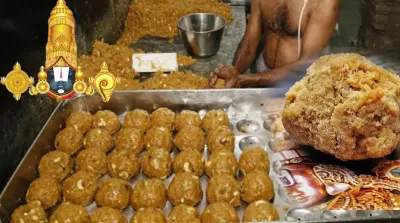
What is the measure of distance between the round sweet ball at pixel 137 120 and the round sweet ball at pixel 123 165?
0.28 metres

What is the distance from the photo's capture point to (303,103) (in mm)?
2084

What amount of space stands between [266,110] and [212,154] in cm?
58

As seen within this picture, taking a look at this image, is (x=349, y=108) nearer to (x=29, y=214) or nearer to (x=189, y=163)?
(x=189, y=163)

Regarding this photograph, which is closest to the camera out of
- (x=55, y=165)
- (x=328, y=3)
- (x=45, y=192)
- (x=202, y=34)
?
(x=45, y=192)

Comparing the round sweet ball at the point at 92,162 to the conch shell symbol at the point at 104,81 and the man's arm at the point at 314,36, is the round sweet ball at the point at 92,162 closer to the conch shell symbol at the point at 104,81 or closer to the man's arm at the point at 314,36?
the conch shell symbol at the point at 104,81

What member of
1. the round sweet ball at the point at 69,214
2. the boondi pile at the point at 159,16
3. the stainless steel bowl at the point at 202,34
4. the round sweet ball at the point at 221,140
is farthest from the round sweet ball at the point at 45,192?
the boondi pile at the point at 159,16

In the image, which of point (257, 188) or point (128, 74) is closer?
point (257, 188)

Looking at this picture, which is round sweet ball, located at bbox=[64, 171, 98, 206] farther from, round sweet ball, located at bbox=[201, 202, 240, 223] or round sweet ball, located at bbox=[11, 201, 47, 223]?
round sweet ball, located at bbox=[201, 202, 240, 223]

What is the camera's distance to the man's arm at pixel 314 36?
3293 mm

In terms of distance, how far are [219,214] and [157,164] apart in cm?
50

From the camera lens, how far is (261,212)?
1898 millimetres

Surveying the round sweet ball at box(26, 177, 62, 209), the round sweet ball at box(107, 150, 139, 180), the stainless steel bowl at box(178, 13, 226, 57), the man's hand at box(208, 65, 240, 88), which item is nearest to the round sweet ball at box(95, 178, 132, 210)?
the round sweet ball at box(107, 150, 139, 180)

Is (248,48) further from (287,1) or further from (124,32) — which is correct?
(124,32)

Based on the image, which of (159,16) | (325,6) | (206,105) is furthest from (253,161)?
(159,16)
